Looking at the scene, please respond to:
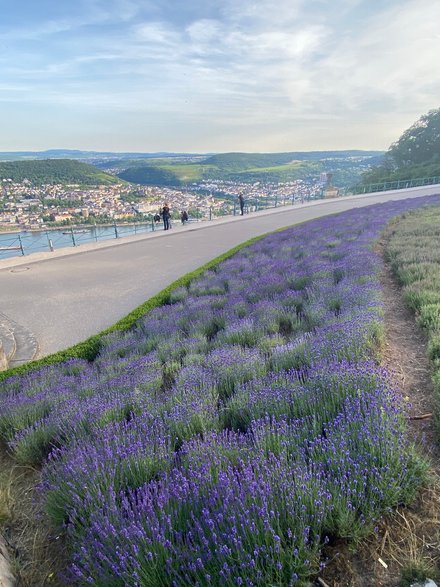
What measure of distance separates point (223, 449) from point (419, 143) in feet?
220

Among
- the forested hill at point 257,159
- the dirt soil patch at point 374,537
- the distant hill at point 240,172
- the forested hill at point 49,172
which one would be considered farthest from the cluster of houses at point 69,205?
the forested hill at point 257,159

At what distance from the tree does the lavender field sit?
61.3 m

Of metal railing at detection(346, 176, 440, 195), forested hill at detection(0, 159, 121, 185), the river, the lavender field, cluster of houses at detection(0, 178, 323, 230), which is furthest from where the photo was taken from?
metal railing at detection(346, 176, 440, 195)

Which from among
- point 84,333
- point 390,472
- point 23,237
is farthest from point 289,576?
point 23,237

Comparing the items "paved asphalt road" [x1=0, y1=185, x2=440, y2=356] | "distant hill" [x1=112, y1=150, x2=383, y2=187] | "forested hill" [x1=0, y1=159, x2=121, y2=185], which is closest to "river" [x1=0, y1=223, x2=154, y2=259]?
"paved asphalt road" [x1=0, y1=185, x2=440, y2=356]

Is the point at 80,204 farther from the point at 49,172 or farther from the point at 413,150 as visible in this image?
the point at 413,150

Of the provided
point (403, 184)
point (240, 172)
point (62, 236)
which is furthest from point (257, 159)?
point (62, 236)

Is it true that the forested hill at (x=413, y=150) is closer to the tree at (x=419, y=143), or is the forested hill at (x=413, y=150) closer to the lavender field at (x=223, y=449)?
the tree at (x=419, y=143)

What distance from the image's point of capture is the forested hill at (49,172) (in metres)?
40.0

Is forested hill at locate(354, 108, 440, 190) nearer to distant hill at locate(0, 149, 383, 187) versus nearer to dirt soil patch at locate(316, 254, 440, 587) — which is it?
distant hill at locate(0, 149, 383, 187)

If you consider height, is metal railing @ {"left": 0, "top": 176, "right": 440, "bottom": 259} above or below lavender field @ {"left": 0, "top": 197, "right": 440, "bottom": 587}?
below

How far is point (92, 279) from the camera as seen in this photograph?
1164 cm

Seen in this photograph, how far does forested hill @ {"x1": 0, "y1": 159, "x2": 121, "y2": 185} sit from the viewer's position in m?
40.0

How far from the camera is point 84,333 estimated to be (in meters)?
7.30
